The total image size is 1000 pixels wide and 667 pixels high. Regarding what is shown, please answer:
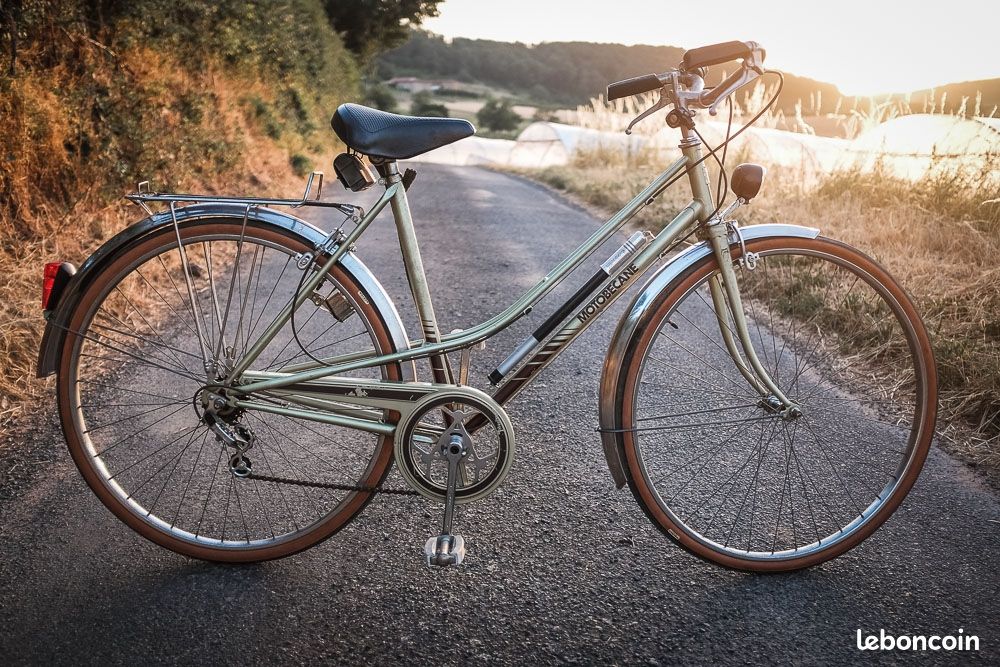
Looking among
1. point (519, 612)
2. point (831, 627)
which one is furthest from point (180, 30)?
point (831, 627)

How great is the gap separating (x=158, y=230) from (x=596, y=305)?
1339 mm

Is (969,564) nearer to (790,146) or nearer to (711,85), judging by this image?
(711,85)

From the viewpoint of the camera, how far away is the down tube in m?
2.09

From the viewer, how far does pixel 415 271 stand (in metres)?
2.09

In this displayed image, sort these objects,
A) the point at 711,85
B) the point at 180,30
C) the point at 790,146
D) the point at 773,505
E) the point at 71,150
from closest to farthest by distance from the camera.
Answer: the point at 711,85 < the point at 773,505 < the point at 71,150 < the point at 180,30 < the point at 790,146

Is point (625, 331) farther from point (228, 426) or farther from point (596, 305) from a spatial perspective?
point (228, 426)

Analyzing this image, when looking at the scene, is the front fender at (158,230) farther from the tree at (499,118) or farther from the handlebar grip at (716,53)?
the tree at (499,118)

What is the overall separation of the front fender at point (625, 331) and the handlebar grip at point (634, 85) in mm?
495

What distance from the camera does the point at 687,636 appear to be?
1915mm

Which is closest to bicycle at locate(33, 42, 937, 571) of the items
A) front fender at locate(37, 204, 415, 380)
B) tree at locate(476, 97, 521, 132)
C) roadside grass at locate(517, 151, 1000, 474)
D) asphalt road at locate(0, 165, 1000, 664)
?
front fender at locate(37, 204, 415, 380)

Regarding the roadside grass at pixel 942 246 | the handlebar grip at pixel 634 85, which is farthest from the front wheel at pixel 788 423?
the handlebar grip at pixel 634 85

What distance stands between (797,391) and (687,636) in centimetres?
202

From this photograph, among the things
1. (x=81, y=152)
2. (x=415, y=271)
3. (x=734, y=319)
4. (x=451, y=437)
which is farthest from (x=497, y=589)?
(x=81, y=152)

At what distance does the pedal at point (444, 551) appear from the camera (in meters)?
1.99
